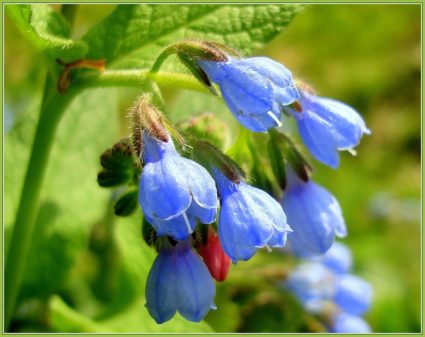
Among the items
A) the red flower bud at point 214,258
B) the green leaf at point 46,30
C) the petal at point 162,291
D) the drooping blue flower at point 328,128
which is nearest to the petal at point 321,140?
the drooping blue flower at point 328,128

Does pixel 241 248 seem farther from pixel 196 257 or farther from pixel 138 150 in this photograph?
pixel 138 150

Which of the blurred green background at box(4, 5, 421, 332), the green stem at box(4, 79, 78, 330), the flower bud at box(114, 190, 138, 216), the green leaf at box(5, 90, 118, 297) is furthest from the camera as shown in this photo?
the blurred green background at box(4, 5, 421, 332)

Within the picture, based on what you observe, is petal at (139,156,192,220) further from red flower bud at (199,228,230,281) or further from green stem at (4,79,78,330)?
green stem at (4,79,78,330)

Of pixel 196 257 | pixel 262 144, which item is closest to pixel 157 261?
pixel 196 257

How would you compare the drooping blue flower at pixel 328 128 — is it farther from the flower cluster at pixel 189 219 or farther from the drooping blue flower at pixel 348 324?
the drooping blue flower at pixel 348 324

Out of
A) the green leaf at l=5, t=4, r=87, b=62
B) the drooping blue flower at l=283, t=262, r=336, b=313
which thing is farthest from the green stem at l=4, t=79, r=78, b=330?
the drooping blue flower at l=283, t=262, r=336, b=313
